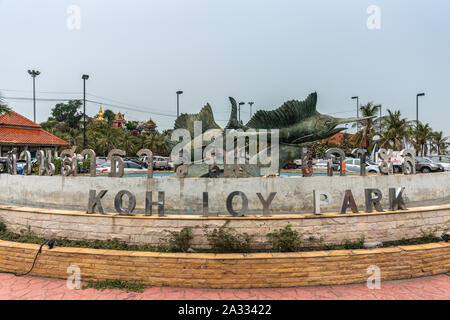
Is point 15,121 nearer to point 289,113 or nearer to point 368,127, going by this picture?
point 289,113

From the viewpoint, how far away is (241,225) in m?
5.91

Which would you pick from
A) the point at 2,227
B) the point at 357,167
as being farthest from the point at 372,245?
the point at 357,167

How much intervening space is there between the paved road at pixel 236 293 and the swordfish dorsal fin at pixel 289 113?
5.98 m

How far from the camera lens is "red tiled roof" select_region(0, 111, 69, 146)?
26.9m

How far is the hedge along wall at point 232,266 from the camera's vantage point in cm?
526

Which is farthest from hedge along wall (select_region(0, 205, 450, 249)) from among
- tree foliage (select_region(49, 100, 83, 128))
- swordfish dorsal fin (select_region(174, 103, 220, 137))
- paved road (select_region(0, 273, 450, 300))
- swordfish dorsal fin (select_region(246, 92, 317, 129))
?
tree foliage (select_region(49, 100, 83, 128))

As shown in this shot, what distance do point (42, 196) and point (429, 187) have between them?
1160cm

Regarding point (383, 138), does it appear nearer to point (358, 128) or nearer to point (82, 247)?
point (358, 128)

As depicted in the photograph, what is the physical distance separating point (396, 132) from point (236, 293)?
123 ft

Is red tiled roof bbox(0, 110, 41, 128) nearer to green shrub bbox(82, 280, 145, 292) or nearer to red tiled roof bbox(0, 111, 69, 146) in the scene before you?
red tiled roof bbox(0, 111, 69, 146)

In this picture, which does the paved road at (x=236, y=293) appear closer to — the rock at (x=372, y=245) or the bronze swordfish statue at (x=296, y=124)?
the rock at (x=372, y=245)

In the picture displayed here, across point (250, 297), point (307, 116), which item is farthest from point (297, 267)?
point (307, 116)

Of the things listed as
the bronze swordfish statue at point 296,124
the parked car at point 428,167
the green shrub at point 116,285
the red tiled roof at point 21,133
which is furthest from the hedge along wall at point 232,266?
the red tiled roof at point 21,133

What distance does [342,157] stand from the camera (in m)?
8.74
